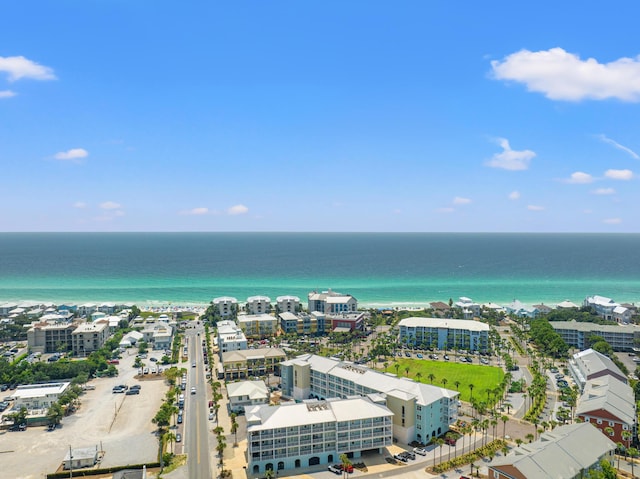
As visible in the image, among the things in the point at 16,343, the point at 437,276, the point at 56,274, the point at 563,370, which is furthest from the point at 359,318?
the point at 56,274

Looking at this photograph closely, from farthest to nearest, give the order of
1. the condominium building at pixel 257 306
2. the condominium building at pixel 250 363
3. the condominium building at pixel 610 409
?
1. the condominium building at pixel 257 306
2. the condominium building at pixel 250 363
3. the condominium building at pixel 610 409

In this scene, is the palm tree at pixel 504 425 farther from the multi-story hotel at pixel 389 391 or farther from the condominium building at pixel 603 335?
the condominium building at pixel 603 335

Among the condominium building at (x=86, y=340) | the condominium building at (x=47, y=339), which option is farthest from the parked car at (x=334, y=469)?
the condominium building at (x=47, y=339)

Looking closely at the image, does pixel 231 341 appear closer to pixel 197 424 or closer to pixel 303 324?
pixel 303 324

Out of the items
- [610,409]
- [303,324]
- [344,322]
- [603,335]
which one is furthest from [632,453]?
[303,324]

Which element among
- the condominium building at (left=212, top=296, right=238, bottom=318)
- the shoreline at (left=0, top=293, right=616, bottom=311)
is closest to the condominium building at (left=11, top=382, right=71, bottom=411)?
the condominium building at (left=212, top=296, right=238, bottom=318)

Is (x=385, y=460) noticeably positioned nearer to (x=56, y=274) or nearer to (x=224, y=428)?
(x=224, y=428)
